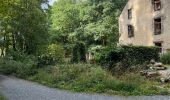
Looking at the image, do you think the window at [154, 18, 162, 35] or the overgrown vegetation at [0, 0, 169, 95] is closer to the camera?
the overgrown vegetation at [0, 0, 169, 95]

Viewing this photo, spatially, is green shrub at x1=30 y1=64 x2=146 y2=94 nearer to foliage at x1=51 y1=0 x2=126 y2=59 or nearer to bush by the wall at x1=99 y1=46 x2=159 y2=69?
bush by the wall at x1=99 y1=46 x2=159 y2=69

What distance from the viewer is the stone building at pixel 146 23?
42.9m

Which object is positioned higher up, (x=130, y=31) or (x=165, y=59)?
(x=130, y=31)

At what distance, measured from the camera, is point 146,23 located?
46.9 metres

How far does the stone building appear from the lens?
42938mm

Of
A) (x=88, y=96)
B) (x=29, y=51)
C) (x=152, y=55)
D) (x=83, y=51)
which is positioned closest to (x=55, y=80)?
(x=88, y=96)

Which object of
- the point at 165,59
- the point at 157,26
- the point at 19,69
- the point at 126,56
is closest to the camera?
the point at 126,56

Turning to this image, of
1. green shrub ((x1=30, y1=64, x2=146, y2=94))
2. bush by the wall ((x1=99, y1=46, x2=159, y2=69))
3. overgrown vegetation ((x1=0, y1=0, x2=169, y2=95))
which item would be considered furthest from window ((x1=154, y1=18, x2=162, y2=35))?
green shrub ((x1=30, y1=64, x2=146, y2=94))

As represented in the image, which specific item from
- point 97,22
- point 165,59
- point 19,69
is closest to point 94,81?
point 19,69

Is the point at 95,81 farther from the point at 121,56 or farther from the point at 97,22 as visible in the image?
the point at 97,22

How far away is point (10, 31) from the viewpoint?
43812mm

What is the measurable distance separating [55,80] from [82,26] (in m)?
38.3

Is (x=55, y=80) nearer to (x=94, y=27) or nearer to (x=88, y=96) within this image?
(x=88, y=96)

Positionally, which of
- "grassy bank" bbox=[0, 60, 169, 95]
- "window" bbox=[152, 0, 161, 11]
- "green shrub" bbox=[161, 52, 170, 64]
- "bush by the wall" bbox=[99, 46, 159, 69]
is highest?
"window" bbox=[152, 0, 161, 11]
